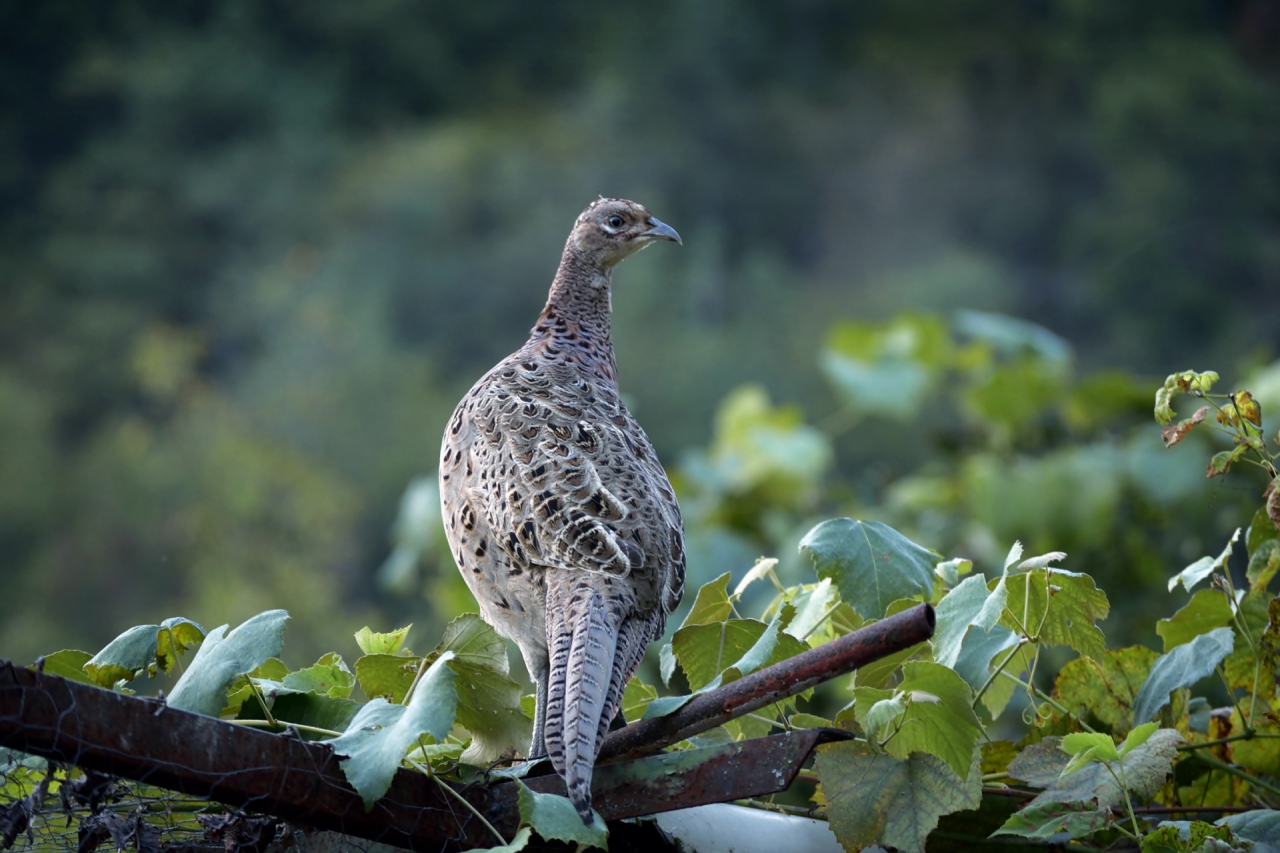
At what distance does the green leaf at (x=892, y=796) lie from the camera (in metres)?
1.30

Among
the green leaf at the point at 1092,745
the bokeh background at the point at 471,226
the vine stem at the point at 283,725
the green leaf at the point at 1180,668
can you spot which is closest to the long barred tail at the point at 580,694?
the vine stem at the point at 283,725

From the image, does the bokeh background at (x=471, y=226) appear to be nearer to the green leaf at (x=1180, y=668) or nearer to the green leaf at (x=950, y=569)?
the green leaf at (x=950, y=569)

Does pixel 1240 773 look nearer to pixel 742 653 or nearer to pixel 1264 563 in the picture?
pixel 1264 563

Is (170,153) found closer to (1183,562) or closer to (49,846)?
(1183,562)

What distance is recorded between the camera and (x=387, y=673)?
1.49 meters

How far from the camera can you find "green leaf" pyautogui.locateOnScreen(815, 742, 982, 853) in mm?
1299

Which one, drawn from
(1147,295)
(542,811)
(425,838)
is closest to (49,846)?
(425,838)

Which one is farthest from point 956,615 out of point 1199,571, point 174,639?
point 174,639

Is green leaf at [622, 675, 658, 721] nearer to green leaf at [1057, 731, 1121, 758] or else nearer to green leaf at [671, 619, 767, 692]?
green leaf at [671, 619, 767, 692]

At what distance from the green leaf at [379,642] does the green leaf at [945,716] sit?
25.0 inches

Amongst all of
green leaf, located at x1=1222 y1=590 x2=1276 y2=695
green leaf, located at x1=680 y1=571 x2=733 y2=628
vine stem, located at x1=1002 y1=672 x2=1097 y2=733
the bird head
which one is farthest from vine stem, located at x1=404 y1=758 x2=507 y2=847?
the bird head

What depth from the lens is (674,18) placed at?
1912 cm

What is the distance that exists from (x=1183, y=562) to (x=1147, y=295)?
10.8 m

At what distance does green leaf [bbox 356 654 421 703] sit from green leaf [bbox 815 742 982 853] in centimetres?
48
